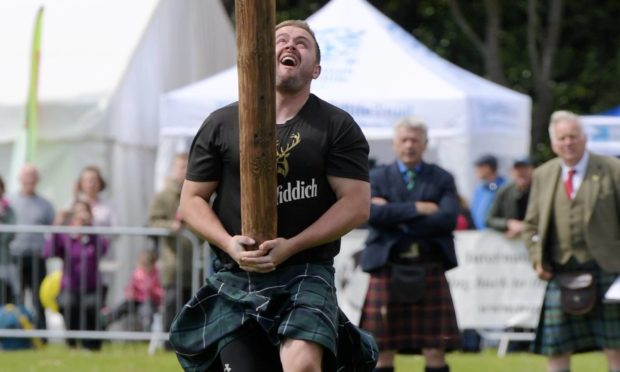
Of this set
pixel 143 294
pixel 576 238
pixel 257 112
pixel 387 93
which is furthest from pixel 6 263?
pixel 257 112

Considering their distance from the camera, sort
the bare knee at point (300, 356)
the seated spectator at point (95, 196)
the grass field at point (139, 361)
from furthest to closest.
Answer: the seated spectator at point (95, 196) < the grass field at point (139, 361) < the bare knee at point (300, 356)

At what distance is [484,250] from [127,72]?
456 centimetres

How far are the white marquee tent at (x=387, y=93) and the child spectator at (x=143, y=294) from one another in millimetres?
1089

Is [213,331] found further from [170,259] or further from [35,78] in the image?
[35,78]

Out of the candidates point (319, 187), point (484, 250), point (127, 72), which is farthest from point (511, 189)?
point (319, 187)

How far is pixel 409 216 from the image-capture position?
766 cm

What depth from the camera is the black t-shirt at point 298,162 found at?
15.2 feet

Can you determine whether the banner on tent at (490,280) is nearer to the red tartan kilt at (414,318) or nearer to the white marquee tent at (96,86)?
the red tartan kilt at (414,318)

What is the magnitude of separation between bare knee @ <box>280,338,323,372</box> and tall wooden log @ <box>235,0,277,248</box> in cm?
36

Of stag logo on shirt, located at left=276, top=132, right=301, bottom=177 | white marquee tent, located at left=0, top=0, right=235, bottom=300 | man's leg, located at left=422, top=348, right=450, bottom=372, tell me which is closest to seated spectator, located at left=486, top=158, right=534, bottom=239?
man's leg, located at left=422, top=348, right=450, bottom=372

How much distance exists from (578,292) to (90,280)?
166 inches

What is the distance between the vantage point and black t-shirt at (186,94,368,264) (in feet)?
15.2

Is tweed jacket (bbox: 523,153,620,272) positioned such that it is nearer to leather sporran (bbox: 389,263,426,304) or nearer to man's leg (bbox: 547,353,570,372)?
man's leg (bbox: 547,353,570,372)

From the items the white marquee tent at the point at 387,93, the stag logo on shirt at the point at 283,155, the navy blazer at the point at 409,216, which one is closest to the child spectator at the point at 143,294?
the white marquee tent at the point at 387,93
